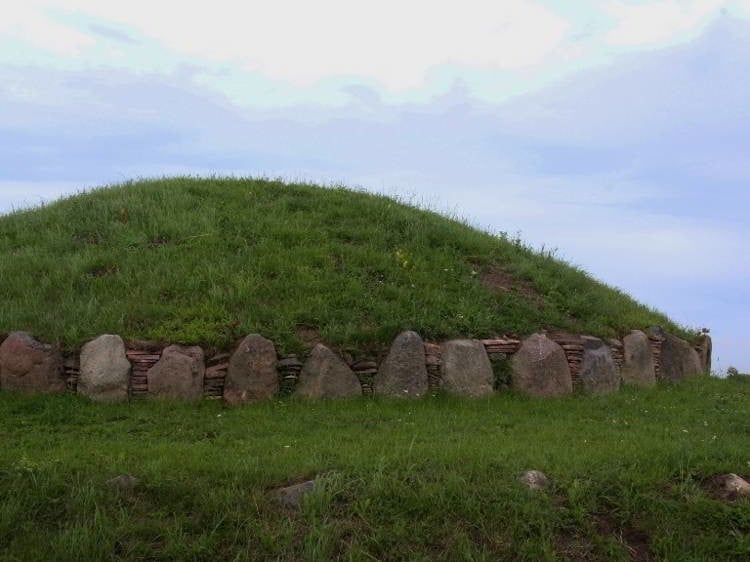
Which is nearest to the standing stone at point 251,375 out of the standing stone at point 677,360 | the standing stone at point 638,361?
the standing stone at point 638,361

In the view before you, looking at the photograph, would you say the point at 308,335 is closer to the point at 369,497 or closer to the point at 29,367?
the point at 29,367

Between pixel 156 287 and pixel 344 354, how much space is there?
275cm

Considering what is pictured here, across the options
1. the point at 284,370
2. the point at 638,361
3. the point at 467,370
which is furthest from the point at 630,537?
the point at 638,361

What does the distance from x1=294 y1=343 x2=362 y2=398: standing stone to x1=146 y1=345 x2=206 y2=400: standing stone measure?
1.20 meters

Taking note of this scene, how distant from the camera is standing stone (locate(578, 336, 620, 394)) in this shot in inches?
392

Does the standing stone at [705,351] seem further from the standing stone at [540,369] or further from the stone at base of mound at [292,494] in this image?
the stone at base of mound at [292,494]

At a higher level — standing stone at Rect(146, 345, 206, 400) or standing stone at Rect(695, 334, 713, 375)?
standing stone at Rect(695, 334, 713, 375)

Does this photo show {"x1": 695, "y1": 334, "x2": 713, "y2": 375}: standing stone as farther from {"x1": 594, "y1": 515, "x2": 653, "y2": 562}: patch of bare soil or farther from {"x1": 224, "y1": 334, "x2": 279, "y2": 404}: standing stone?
{"x1": 594, "y1": 515, "x2": 653, "y2": 562}: patch of bare soil

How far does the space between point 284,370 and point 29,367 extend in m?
3.00

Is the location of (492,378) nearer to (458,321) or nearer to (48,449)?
(458,321)

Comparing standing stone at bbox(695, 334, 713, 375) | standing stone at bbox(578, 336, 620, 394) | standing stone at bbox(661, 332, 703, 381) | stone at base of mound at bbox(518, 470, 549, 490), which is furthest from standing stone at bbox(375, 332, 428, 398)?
standing stone at bbox(695, 334, 713, 375)

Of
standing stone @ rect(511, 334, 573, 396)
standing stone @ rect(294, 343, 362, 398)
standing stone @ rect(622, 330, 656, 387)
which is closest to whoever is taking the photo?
standing stone @ rect(294, 343, 362, 398)

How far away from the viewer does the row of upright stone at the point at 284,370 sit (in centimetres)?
862

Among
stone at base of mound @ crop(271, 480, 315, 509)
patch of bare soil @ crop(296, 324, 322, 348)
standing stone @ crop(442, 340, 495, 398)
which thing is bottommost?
stone at base of mound @ crop(271, 480, 315, 509)
